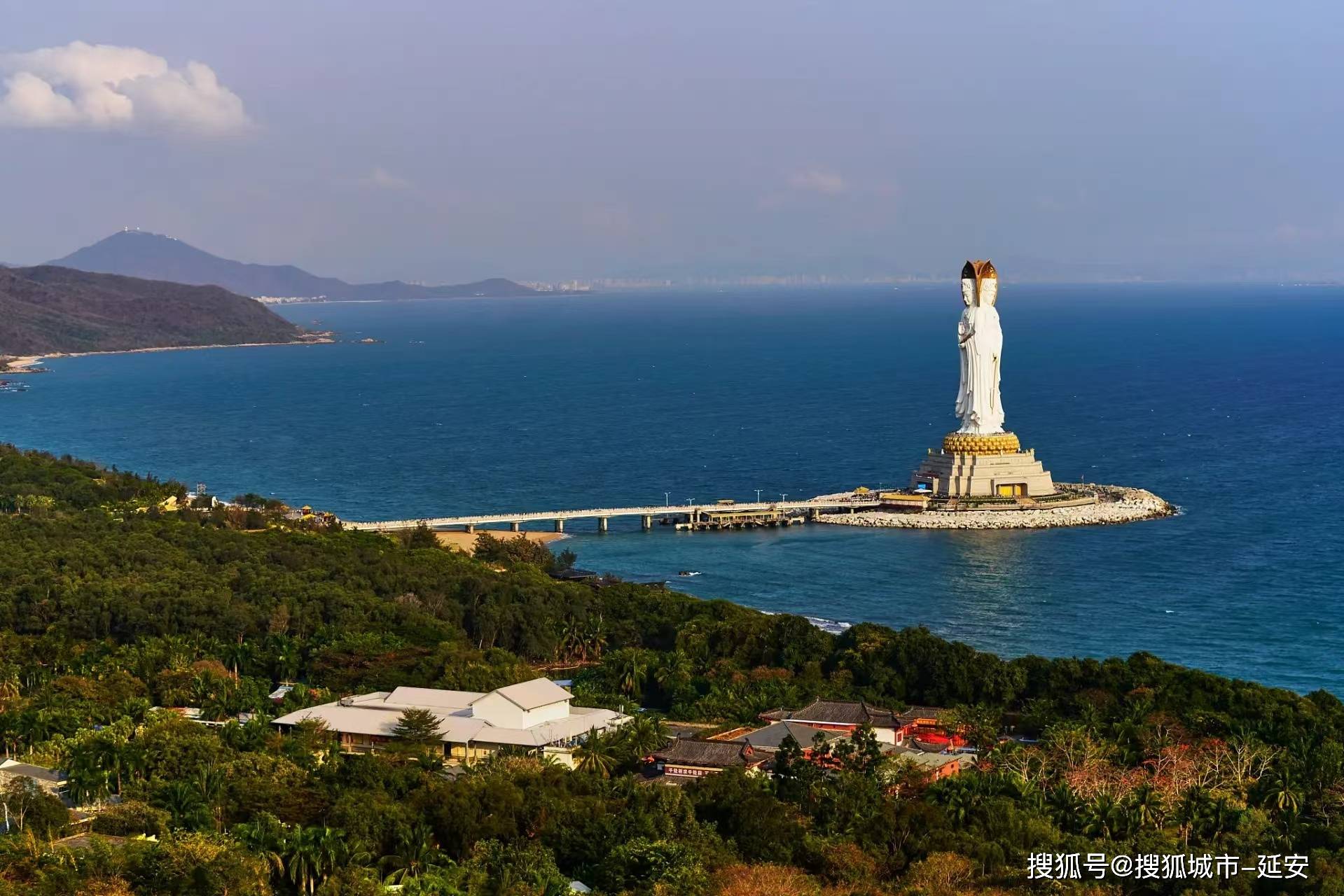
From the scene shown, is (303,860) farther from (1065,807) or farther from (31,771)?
(1065,807)

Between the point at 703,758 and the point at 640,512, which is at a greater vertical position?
the point at 703,758

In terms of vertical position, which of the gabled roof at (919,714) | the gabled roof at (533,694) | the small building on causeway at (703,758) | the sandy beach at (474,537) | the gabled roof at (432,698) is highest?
the gabled roof at (533,694)

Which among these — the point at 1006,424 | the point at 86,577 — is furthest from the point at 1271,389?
the point at 86,577

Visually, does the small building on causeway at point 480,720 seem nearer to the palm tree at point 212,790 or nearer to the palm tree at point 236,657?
the palm tree at point 212,790

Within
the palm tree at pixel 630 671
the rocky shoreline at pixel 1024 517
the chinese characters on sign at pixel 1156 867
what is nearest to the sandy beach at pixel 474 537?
the rocky shoreline at pixel 1024 517

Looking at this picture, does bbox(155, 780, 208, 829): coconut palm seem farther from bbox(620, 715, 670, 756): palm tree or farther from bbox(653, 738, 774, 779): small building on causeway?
bbox(653, 738, 774, 779): small building on causeway

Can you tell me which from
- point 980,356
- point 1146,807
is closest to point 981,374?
point 980,356
